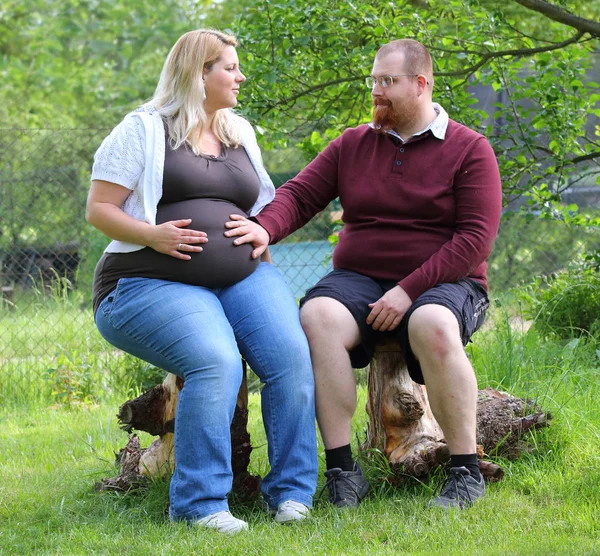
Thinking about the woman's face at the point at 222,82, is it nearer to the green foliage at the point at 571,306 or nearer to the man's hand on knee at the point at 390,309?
the man's hand on knee at the point at 390,309

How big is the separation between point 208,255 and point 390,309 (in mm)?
685

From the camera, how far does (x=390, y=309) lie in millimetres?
3254

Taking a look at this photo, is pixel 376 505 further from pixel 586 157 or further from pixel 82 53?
pixel 82 53

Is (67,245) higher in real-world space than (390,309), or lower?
lower

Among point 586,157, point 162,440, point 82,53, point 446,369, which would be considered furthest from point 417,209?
point 82,53

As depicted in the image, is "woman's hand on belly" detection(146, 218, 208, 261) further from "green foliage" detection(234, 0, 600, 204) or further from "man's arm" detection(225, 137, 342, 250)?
"green foliage" detection(234, 0, 600, 204)

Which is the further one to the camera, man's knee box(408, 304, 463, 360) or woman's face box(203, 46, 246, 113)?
woman's face box(203, 46, 246, 113)

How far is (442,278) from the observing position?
10.9 feet

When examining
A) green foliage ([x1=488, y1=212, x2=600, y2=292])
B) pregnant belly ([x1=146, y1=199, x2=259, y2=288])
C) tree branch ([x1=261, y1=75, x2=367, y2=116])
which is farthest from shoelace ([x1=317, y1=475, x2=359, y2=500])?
green foliage ([x1=488, y1=212, x2=600, y2=292])

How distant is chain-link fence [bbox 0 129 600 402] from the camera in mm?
6508

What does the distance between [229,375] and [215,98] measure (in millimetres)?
1087

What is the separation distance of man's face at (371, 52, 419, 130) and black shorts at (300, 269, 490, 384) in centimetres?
65

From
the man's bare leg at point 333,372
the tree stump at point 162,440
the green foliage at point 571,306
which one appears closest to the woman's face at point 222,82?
the man's bare leg at point 333,372

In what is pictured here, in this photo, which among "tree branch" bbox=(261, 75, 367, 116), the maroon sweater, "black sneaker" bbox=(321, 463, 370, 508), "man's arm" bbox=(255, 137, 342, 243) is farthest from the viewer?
"tree branch" bbox=(261, 75, 367, 116)
